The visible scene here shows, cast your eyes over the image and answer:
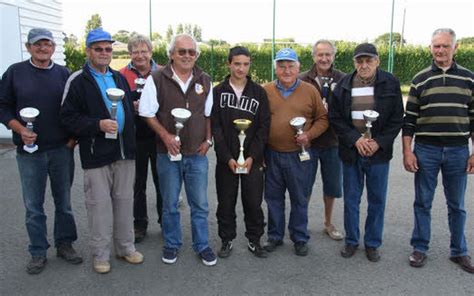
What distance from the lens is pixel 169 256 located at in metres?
4.41

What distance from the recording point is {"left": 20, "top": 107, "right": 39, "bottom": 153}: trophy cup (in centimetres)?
377

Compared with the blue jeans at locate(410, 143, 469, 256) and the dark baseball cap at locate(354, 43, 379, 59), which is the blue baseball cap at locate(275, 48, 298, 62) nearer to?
the dark baseball cap at locate(354, 43, 379, 59)

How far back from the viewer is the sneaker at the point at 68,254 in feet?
14.2

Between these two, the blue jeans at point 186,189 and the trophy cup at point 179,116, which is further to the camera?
the blue jeans at point 186,189

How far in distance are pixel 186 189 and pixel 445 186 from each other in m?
2.49

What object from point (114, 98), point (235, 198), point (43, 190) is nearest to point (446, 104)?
point (235, 198)

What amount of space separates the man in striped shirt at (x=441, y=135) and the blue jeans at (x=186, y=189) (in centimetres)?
199

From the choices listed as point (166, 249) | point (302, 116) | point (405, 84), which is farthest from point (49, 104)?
point (405, 84)

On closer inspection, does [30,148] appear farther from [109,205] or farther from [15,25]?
[15,25]

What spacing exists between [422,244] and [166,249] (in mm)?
2497

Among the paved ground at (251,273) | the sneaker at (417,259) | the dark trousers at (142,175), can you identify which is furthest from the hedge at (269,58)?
the sneaker at (417,259)

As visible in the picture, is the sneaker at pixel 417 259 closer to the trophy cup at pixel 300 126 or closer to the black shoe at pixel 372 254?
the black shoe at pixel 372 254

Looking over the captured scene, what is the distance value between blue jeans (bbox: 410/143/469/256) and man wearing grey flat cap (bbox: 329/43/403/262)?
1.05 ft

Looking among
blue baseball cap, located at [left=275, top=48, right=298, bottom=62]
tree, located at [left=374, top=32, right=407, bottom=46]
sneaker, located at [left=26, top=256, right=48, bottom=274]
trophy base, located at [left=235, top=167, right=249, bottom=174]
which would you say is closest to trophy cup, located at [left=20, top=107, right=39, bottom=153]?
sneaker, located at [left=26, top=256, right=48, bottom=274]
